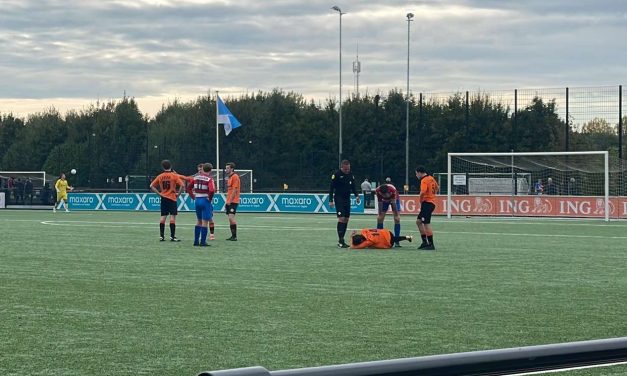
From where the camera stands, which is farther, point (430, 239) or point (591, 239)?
point (591, 239)

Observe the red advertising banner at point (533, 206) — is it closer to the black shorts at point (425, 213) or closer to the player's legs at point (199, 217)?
the black shorts at point (425, 213)

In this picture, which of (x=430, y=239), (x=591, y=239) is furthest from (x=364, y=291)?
(x=591, y=239)

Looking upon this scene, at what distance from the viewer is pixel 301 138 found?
75812mm

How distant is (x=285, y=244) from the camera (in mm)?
22609

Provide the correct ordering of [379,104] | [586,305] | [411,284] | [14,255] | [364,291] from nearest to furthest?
1. [586,305]
2. [364,291]
3. [411,284]
4. [14,255]
5. [379,104]

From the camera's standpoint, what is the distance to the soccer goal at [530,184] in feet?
133

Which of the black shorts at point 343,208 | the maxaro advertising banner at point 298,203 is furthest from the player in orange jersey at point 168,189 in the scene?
the maxaro advertising banner at point 298,203

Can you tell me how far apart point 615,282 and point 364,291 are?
3715 millimetres

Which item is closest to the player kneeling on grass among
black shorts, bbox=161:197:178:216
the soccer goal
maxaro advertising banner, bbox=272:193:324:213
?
black shorts, bbox=161:197:178:216

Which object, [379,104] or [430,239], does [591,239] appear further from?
[379,104]

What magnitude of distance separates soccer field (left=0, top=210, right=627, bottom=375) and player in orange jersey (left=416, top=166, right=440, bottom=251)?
44 cm

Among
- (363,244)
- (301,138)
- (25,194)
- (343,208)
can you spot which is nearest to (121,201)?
(25,194)

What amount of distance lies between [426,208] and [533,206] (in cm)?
2116

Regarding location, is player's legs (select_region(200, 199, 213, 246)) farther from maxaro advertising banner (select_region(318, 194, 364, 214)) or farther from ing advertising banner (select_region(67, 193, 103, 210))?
ing advertising banner (select_region(67, 193, 103, 210))
